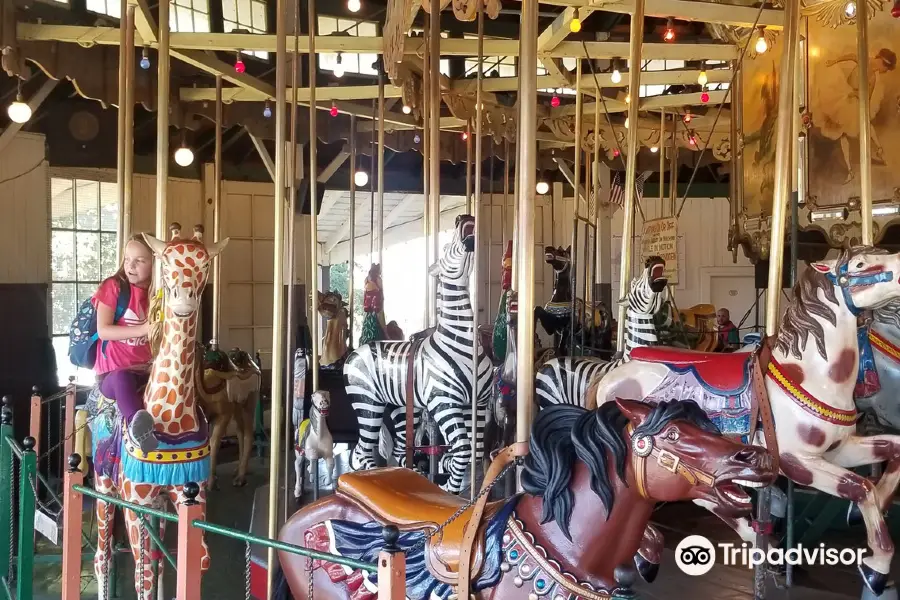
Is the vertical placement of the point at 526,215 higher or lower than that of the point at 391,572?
higher

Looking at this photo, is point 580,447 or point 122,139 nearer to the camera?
point 580,447

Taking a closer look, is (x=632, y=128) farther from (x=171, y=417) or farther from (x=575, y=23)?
(x=171, y=417)

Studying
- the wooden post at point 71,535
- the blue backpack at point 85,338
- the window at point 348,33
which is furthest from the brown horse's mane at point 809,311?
the window at point 348,33

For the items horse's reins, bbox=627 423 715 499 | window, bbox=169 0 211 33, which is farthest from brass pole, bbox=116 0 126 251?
window, bbox=169 0 211 33

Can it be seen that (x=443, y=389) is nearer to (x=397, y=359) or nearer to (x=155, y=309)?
(x=397, y=359)

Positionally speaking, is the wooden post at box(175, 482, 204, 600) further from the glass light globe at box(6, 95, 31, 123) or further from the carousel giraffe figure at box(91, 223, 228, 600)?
the glass light globe at box(6, 95, 31, 123)

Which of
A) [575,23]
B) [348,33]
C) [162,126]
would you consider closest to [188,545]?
[162,126]

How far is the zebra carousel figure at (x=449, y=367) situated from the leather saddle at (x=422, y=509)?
184 centimetres

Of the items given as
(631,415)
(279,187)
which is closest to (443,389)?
(279,187)

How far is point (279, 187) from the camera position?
98.0 inches

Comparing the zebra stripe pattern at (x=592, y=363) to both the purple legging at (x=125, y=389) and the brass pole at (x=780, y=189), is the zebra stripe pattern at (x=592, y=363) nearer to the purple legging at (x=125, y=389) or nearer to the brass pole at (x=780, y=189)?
the brass pole at (x=780, y=189)

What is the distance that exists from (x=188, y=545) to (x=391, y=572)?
724 millimetres

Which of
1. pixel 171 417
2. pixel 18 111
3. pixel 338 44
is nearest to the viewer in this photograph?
pixel 171 417

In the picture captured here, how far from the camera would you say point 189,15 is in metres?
8.01
